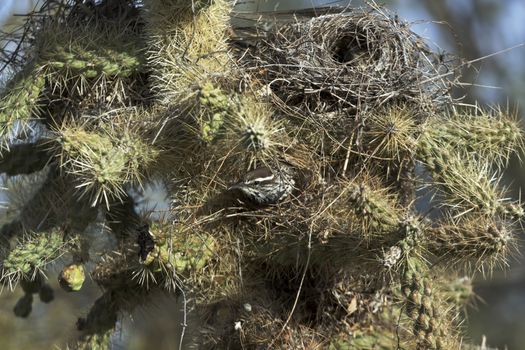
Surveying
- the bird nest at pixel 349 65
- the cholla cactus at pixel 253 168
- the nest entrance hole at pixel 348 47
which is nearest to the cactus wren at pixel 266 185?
the cholla cactus at pixel 253 168

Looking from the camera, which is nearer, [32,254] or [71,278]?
[71,278]

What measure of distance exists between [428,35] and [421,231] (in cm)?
129

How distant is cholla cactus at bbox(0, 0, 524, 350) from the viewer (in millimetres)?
2844

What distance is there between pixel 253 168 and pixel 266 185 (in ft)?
0.37

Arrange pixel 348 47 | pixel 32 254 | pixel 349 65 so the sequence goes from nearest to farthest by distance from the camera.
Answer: pixel 32 254
pixel 349 65
pixel 348 47

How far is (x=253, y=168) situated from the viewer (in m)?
3.02

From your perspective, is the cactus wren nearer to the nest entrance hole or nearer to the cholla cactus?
the cholla cactus

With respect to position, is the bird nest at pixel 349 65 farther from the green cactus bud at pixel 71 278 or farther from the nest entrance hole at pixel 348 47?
the green cactus bud at pixel 71 278

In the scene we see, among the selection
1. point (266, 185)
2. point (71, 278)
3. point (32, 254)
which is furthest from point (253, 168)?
point (32, 254)

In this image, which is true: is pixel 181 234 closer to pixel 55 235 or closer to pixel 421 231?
pixel 55 235

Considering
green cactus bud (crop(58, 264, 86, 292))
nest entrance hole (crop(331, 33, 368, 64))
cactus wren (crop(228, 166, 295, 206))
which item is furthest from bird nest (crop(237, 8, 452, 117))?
green cactus bud (crop(58, 264, 86, 292))

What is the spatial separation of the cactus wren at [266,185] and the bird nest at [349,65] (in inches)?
12.7

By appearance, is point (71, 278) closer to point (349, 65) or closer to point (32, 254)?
point (32, 254)

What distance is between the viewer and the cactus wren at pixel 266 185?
293cm
